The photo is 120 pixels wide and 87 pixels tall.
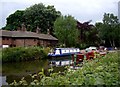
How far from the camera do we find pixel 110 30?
2462 inches

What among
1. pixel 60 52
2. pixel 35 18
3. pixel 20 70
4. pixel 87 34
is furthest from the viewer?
pixel 35 18

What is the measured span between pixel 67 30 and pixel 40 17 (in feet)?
45.4

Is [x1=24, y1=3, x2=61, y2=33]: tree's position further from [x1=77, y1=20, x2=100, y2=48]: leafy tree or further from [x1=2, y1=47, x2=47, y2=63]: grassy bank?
[x1=2, y1=47, x2=47, y2=63]: grassy bank

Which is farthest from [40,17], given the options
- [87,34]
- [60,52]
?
[60,52]

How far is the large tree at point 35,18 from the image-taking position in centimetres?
6931

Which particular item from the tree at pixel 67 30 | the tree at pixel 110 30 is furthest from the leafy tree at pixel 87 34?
the tree at pixel 67 30

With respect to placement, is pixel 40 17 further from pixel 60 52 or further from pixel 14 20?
pixel 60 52

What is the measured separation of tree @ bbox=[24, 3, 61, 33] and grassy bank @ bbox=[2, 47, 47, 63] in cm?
2671

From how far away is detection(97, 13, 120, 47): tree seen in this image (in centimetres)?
6091

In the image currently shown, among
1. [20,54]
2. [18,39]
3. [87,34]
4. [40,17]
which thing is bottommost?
[20,54]

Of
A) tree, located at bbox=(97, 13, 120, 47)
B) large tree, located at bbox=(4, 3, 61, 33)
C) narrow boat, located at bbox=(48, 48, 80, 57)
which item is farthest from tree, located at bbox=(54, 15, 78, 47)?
large tree, located at bbox=(4, 3, 61, 33)

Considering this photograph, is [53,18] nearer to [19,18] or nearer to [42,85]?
[19,18]

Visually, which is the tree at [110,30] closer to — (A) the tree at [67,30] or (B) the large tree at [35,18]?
(A) the tree at [67,30]

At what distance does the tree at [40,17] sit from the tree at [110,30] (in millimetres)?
12158
